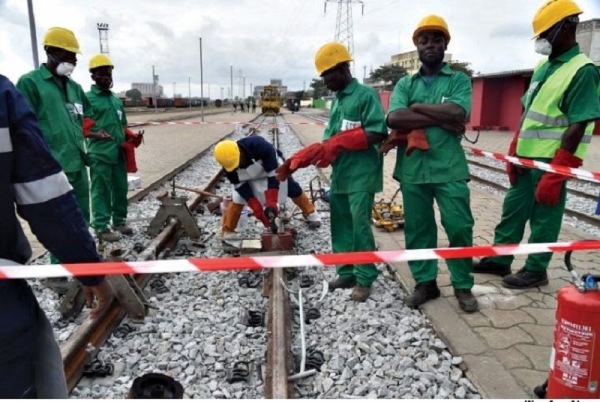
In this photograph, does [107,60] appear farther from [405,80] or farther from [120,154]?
[405,80]

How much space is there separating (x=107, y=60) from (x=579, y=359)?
579 cm

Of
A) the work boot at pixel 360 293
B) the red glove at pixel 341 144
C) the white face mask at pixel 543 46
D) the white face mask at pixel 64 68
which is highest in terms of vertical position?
the white face mask at pixel 543 46

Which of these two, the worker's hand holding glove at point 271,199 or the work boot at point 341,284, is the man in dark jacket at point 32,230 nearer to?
the work boot at point 341,284

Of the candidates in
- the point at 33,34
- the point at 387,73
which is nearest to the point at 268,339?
the point at 33,34

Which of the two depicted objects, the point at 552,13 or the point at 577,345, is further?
the point at 552,13

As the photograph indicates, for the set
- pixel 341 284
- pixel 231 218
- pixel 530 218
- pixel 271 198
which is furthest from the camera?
pixel 231 218

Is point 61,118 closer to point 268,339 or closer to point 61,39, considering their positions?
point 61,39

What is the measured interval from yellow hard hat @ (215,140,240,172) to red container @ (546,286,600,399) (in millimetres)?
3740

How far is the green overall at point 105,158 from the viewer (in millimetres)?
5902

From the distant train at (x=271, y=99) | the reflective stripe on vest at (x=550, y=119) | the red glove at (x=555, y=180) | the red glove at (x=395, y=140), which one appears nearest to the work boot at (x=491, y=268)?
the red glove at (x=555, y=180)

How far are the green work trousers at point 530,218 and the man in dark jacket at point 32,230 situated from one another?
3520 mm

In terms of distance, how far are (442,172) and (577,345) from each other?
1804mm

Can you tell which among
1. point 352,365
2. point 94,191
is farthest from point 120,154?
point 352,365

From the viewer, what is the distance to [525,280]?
14.0ft
